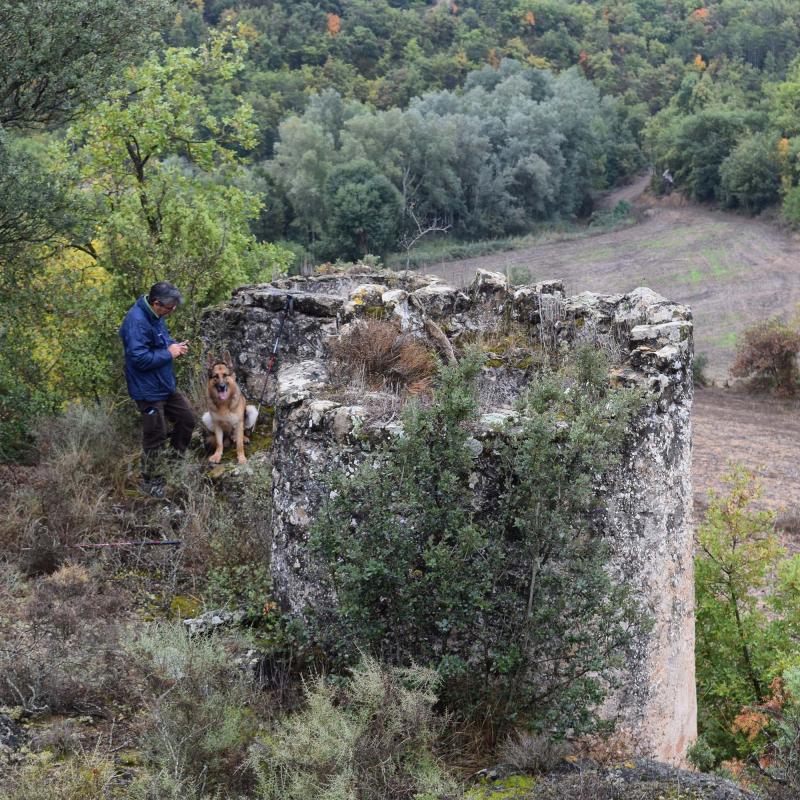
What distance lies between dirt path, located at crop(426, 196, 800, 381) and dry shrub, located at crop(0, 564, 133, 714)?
89.0ft

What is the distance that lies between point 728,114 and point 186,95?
2109 inches

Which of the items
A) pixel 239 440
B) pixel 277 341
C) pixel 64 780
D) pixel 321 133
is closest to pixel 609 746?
pixel 64 780

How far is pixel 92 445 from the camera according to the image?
28.5 feet

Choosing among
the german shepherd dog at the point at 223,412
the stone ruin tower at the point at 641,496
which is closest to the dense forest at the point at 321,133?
the german shepherd dog at the point at 223,412

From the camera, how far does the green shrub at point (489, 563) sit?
4777 mm

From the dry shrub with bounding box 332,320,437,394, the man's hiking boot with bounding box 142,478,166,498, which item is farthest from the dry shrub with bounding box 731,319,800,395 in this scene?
the man's hiking boot with bounding box 142,478,166,498

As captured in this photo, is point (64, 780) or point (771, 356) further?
point (771, 356)

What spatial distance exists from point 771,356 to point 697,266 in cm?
1924

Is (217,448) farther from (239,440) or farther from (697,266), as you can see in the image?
(697,266)

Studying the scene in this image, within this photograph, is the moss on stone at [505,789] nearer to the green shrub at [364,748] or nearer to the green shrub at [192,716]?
the green shrub at [364,748]

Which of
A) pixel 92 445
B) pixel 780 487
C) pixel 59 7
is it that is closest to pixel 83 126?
pixel 59 7

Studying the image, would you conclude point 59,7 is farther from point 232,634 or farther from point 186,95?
point 232,634

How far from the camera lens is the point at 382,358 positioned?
267 inches

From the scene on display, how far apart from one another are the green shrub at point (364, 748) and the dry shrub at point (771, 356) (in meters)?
25.0
